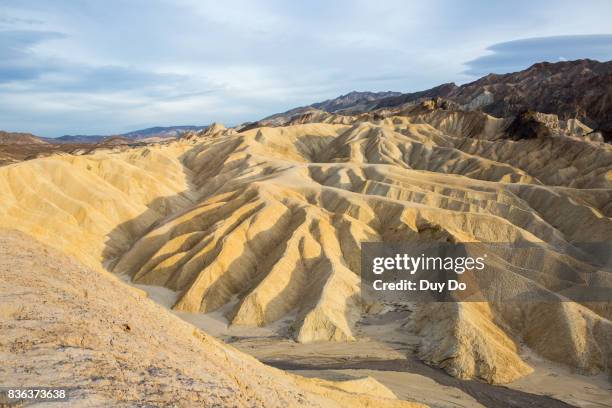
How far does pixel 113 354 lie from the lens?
10992mm

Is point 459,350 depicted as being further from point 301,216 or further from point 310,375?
point 301,216

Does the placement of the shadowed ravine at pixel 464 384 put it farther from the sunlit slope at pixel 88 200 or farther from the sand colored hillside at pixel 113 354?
the sunlit slope at pixel 88 200

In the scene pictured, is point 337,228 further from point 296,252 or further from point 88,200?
point 88,200

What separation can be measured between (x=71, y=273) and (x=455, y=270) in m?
28.2

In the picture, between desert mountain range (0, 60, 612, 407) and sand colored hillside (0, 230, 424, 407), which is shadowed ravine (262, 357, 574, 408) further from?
sand colored hillside (0, 230, 424, 407)

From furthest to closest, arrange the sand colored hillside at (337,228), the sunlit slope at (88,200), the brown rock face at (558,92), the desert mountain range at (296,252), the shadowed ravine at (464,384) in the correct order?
the brown rock face at (558,92), the sunlit slope at (88,200), the sand colored hillside at (337,228), the shadowed ravine at (464,384), the desert mountain range at (296,252)

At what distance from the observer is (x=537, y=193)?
2190 inches

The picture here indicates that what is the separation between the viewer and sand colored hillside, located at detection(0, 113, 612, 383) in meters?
30.5

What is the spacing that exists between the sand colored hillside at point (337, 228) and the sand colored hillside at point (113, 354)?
12306mm

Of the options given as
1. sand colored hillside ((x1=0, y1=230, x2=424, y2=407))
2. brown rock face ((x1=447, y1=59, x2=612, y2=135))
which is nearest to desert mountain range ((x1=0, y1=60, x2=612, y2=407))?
sand colored hillside ((x1=0, y1=230, x2=424, y2=407))

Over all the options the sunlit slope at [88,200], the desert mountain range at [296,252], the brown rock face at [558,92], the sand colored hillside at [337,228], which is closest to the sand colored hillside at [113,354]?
the desert mountain range at [296,252]

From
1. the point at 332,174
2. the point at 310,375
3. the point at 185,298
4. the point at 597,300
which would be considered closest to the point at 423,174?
the point at 332,174

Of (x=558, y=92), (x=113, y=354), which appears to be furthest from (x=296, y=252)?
(x=558, y=92)

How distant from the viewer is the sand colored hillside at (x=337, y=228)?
30.5m
